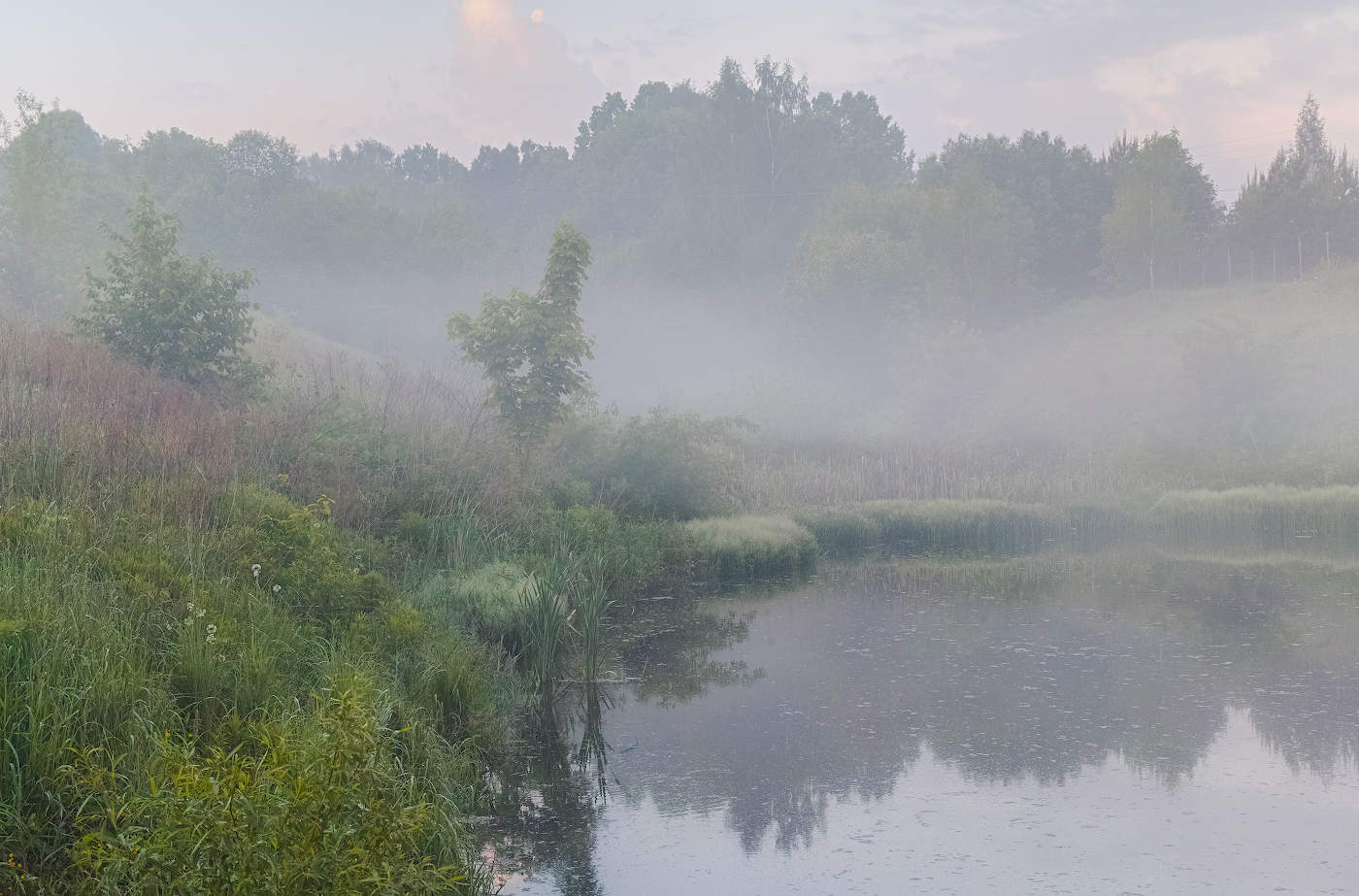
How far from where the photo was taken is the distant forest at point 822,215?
199 feet

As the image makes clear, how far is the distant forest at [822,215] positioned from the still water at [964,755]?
37514 mm

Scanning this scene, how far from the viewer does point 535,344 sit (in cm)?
2231

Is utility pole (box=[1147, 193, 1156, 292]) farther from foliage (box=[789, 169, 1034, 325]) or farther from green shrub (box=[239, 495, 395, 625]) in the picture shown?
green shrub (box=[239, 495, 395, 625])

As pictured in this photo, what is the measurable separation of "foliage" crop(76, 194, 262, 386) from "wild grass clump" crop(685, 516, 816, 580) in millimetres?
8530

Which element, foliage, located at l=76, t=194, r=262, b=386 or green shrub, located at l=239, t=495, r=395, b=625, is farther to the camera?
foliage, located at l=76, t=194, r=262, b=386

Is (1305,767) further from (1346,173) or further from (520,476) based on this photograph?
(1346,173)

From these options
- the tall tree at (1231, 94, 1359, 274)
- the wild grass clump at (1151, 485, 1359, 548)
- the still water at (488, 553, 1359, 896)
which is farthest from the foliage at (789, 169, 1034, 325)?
the still water at (488, 553, 1359, 896)

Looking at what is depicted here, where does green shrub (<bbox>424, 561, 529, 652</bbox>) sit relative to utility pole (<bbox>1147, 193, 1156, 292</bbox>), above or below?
below

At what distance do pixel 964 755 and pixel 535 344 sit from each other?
45.2ft

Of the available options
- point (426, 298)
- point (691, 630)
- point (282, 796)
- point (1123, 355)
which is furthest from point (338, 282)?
point (282, 796)

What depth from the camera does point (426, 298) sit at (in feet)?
217

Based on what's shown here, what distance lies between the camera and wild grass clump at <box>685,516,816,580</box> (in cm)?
2142

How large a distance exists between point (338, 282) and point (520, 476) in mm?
45990

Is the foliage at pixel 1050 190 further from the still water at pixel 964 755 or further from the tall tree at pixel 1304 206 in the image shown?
the still water at pixel 964 755
